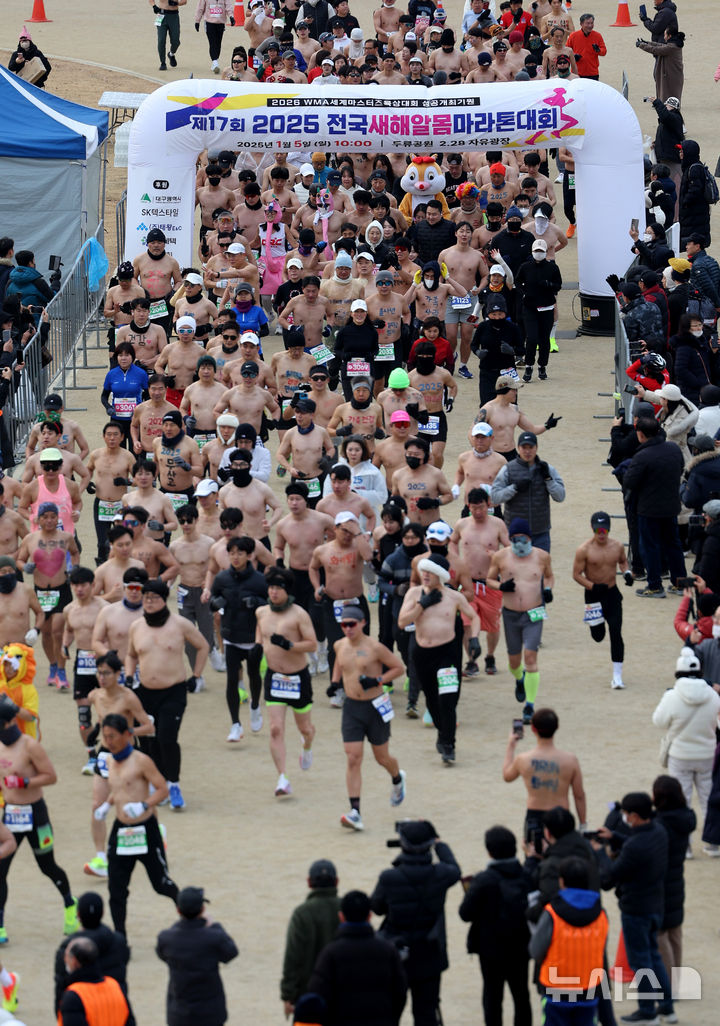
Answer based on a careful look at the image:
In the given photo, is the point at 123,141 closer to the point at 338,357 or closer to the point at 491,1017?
the point at 338,357

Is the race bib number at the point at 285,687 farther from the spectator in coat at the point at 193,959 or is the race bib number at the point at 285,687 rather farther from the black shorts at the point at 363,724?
the spectator in coat at the point at 193,959

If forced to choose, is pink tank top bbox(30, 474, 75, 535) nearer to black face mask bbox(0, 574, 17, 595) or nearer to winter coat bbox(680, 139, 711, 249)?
black face mask bbox(0, 574, 17, 595)

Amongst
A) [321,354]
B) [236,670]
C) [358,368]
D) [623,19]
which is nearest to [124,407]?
[321,354]

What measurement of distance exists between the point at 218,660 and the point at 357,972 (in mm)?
7056

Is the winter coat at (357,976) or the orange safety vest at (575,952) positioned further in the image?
the orange safety vest at (575,952)

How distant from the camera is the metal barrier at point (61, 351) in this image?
816 inches

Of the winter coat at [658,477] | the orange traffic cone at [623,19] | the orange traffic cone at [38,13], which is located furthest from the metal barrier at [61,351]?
the orange traffic cone at [623,19]

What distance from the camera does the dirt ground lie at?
459 inches

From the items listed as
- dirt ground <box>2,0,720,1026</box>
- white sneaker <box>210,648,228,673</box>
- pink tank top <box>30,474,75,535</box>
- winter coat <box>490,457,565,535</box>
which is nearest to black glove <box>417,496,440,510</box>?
winter coat <box>490,457,565,535</box>

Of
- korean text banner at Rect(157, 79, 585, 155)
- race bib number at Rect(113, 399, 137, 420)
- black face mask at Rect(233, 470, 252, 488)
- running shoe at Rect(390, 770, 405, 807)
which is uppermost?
korean text banner at Rect(157, 79, 585, 155)

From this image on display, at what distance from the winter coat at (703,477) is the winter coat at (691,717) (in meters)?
4.48

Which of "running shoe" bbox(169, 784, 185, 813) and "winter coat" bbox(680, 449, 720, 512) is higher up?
"winter coat" bbox(680, 449, 720, 512)

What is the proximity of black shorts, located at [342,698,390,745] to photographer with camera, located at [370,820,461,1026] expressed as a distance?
9.83 ft

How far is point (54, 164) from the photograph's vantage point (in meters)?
24.7
